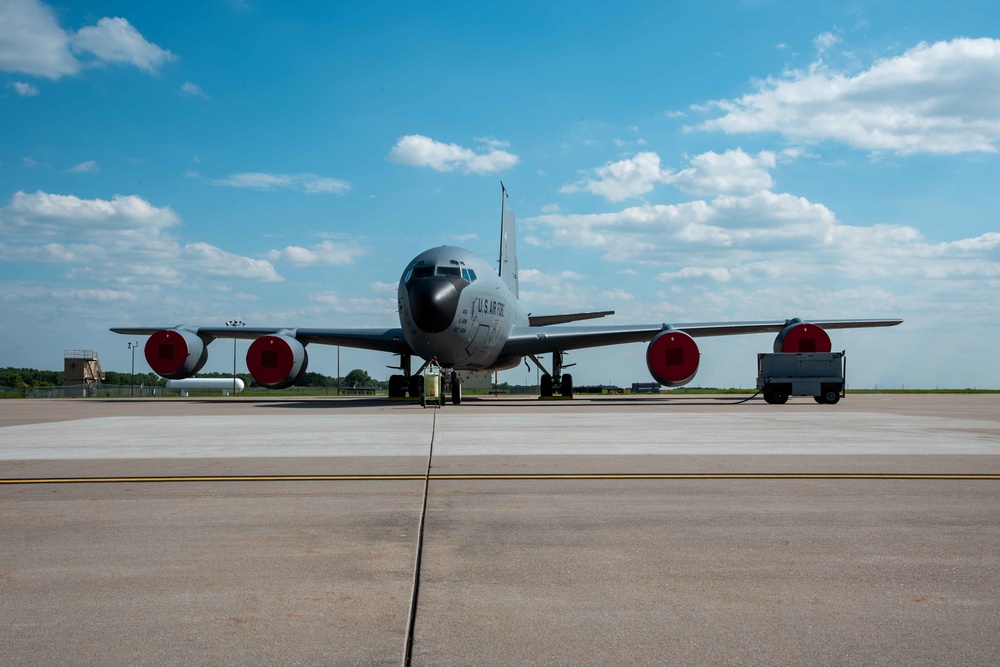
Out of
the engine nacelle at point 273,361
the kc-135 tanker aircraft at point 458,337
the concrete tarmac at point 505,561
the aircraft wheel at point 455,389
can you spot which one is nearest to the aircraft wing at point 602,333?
the kc-135 tanker aircraft at point 458,337

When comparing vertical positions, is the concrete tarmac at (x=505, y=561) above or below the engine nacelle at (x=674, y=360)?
below

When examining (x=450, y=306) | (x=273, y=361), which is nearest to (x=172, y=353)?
(x=273, y=361)

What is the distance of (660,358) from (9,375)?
148 m

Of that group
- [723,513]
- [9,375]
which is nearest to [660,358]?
[723,513]

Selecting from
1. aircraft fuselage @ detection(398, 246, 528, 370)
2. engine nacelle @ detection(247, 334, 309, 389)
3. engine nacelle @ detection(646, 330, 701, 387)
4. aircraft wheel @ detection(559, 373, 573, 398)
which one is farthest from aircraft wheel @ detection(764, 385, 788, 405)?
engine nacelle @ detection(247, 334, 309, 389)

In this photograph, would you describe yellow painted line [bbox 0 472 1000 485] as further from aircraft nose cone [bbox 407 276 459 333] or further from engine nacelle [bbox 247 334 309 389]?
engine nacelle [bbox 247 334 309 389]

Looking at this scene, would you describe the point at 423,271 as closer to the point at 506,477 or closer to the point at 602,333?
the point at 602,333

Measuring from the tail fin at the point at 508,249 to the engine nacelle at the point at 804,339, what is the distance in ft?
51.0

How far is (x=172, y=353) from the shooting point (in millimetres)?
29266

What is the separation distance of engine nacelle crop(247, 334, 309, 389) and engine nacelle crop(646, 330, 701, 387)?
12179 millimetres

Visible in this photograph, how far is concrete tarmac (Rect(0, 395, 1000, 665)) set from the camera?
3299 millimetres

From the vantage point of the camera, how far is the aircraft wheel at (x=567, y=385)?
33.2 metres

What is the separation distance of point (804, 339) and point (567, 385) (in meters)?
9.40

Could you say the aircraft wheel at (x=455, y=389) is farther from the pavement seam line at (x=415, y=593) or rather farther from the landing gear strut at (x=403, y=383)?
the pavement seam line at (x=415, y=593)
